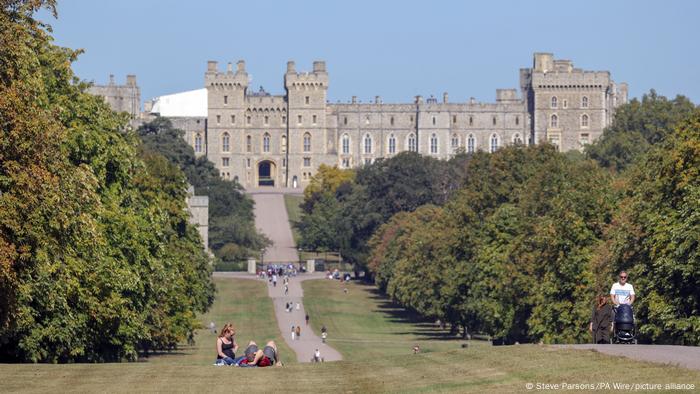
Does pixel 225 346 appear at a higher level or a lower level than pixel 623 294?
lower

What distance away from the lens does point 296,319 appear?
73.6 metres

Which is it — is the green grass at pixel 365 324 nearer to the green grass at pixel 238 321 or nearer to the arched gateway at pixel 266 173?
the green grass at pixel 238 321

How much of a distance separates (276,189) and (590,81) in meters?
28.4

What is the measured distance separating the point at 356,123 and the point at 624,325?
127 meters

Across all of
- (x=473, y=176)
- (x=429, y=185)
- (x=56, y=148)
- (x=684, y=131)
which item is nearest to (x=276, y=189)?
(x=429, y=185)

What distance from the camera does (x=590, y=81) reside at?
148 m

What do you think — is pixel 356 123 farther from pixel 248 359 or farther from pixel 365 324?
pixel 248 359

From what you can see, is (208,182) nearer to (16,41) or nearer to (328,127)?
(328,127)

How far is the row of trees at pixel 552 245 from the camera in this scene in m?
33.7

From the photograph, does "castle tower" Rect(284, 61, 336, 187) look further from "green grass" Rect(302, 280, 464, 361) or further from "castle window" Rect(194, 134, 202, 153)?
"green grass" Rect(302, 280, 464, 361)

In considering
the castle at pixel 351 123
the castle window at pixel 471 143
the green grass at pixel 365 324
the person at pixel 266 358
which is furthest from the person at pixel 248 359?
the castle window at pixel 471 143

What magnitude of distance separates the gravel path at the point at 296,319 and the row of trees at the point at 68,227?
10149 millimetres

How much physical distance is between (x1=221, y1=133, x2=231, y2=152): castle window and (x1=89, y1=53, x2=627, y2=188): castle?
0.08 meters

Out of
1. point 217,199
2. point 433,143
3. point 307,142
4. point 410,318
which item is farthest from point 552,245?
point 433,143
